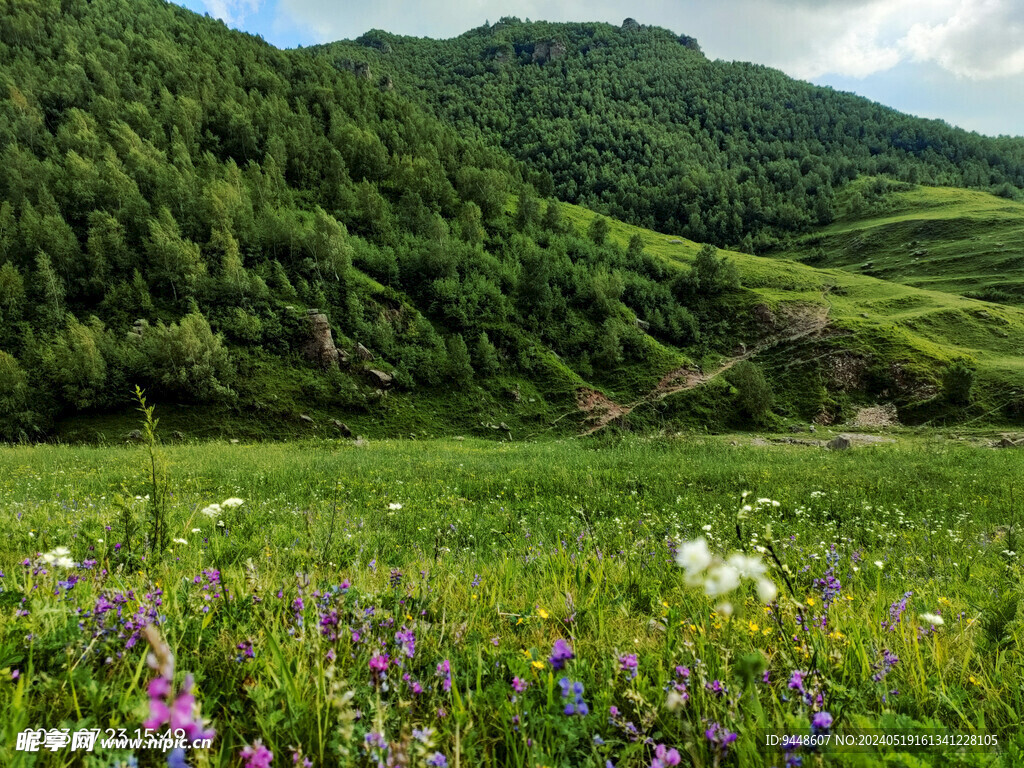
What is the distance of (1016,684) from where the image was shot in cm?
221

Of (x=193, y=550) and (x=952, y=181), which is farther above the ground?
(x=952, y=181)

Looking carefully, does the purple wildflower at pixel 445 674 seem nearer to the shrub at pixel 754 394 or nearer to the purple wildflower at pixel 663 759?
the purple wildflower at pixel 663 759

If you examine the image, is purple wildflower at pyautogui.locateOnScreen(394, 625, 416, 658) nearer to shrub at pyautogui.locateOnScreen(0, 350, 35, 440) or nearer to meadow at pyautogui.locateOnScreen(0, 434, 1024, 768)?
meadow at pyautogui.locateOnScreen(0, 434, 1024, 768)

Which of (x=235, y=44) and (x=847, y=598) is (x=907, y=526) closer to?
(x=847, y=598)

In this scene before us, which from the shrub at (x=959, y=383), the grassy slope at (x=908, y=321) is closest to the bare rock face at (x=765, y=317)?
the grassy slope at (x=908, y=321)

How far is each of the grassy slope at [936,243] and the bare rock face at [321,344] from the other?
102 metres

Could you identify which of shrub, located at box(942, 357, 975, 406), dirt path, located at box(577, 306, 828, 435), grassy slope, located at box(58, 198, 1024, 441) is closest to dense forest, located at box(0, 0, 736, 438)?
grassy slope, located at box(58, 198, 1024, 441)

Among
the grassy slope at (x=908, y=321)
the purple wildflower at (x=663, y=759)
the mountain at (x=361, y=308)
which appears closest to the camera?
the purple wildflower at (x=663, y=759)

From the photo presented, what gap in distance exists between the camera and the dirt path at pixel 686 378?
5303 cm

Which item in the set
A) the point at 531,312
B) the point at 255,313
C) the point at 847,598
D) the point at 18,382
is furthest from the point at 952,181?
the point at 18,382

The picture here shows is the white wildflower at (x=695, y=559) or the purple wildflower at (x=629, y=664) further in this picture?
the purple wildflower at (x=629, y=664)

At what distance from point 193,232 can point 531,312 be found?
46.2 meters

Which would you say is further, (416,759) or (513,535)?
(513,535)

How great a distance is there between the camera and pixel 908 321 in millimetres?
64188
